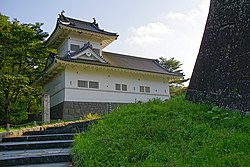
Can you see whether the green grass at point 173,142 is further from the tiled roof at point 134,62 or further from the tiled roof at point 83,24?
the tiled roof at point 83,24

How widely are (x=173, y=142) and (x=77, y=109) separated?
458 inches

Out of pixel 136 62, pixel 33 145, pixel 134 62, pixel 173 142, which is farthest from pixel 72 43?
pixel 173 142

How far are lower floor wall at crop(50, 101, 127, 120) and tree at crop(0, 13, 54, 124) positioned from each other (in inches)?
90.7

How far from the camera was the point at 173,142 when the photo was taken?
371 cm

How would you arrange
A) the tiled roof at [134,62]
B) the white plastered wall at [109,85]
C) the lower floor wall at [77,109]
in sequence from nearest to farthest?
the lower floor wall at [77,109]
the white plastered wall at [109,85]
the tiled roof at [134,62]

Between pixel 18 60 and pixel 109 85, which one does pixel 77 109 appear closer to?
pixel 109 85

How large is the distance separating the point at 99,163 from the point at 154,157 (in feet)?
2.59

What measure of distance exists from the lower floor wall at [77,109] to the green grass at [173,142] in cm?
988

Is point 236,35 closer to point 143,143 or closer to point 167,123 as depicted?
point 167,123

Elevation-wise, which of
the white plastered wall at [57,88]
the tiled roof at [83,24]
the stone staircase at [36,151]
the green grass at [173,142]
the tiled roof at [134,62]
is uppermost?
the tiled roof at [83,24]

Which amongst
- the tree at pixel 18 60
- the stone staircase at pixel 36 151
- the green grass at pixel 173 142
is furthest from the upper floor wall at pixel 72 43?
the green grass at pixel 173 142

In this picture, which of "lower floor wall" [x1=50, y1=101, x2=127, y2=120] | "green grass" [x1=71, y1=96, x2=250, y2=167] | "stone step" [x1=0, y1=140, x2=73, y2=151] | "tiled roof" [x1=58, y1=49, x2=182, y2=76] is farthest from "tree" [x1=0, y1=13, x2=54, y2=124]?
"green grass" [x1=71, y1=96, x2=250, y2=167]

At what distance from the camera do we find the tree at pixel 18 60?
1445 cm

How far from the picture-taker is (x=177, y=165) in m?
2.87
